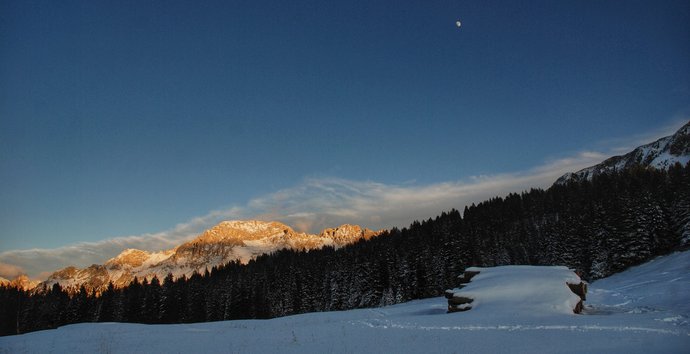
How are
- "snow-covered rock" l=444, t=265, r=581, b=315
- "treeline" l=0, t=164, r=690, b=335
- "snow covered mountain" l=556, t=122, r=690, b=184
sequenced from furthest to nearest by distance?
1. "snow covered mountain" l=556, t=122, r=690, b=184
2. "treeline" l=0, t=164, r=690, b=335
3. "snow-covered rock" l=444, t=265, r=581, b=315

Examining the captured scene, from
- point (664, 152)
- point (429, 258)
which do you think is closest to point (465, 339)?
point (429, 258)

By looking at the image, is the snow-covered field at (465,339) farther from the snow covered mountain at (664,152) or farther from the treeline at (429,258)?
the snow covered mountain at (664,152)

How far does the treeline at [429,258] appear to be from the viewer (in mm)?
61469

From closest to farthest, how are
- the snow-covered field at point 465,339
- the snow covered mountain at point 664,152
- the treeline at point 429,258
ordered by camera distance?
1. the snow-covered field at point 465,339
2. the treeline at point 429,258
3. the snow covered mountain at point 664,152

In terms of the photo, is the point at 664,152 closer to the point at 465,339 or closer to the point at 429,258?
the point at 429,258

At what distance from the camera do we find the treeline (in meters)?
61.5

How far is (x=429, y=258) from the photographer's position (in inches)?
3103

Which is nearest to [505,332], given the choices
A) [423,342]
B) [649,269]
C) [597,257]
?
[423,342]

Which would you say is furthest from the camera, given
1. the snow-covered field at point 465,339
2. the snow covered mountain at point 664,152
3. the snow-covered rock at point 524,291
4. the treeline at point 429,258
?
the snow covered mountain at point 664,152

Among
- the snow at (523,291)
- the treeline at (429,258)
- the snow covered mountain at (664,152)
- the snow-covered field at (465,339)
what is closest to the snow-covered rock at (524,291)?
the snow at (523,291)

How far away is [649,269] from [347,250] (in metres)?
66.2

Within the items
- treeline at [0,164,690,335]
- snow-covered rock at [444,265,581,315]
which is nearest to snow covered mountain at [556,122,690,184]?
treeline at [0,164,690,335]

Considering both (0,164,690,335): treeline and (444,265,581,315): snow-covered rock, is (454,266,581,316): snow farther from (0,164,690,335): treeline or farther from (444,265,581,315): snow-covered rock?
(0,164,690,335): treeline

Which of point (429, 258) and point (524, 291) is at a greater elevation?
point (429, 258)
